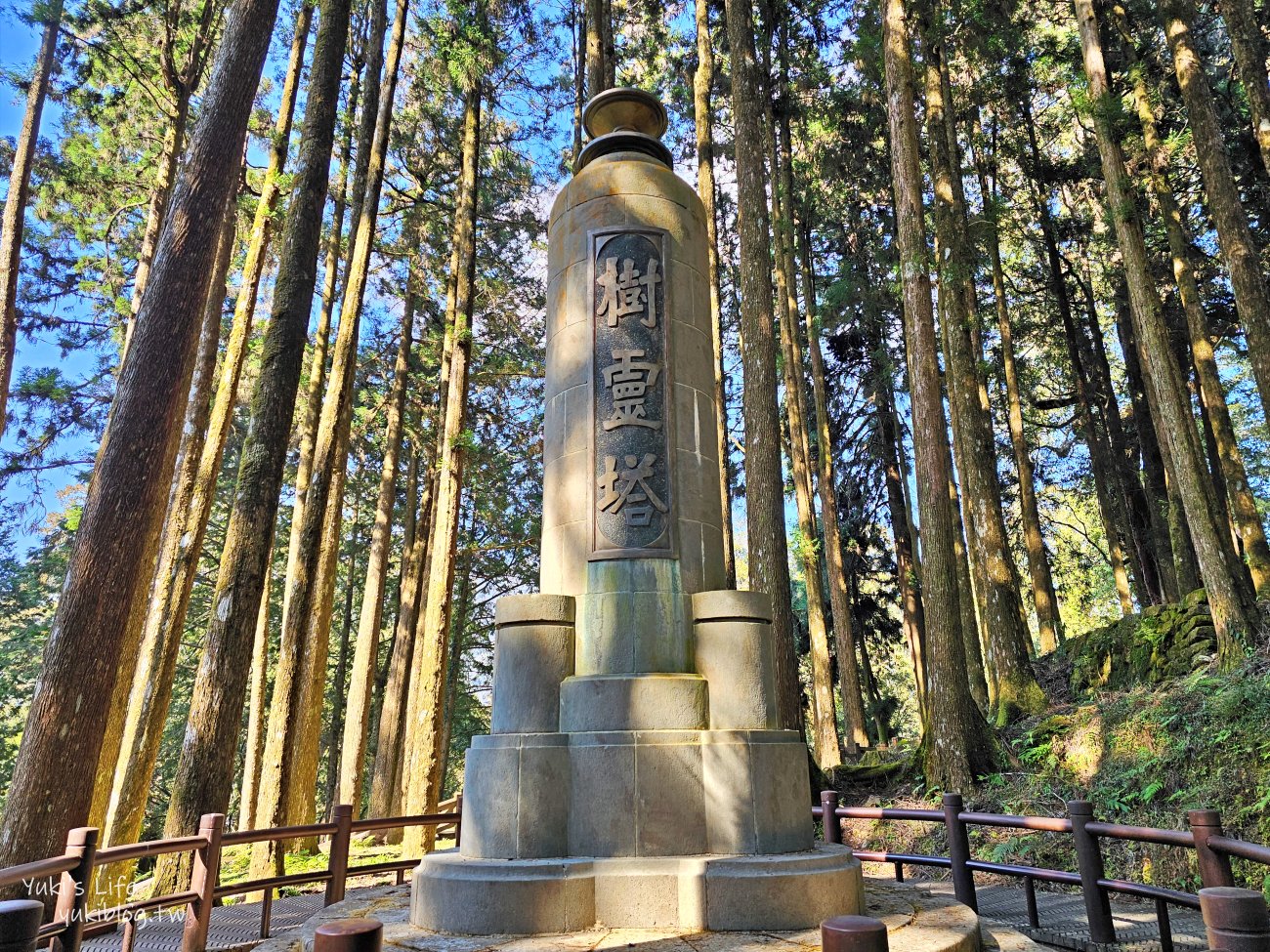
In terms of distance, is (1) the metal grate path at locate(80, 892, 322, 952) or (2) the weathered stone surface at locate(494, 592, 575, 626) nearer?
(2) the weathered stone surface at locate(494, 592, 575, 626)

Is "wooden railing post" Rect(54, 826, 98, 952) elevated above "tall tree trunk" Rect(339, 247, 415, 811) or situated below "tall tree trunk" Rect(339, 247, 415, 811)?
below

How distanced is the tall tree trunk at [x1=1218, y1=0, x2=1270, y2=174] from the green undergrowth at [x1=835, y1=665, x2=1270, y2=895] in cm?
697

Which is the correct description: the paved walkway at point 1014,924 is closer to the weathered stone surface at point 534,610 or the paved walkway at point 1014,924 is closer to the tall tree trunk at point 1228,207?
the weathered stone surface at point 534,610

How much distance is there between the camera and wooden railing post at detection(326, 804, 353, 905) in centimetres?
A: 591

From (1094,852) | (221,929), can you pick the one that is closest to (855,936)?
(1094,852)

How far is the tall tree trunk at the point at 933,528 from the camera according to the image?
28.4ft

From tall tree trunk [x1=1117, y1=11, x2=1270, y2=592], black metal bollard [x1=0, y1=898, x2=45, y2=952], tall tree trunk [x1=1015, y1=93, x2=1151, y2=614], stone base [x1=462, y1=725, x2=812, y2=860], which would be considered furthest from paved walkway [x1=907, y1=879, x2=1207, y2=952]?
tall tree trunk [x1=1015, y1=93, x2=1151, y2=614]

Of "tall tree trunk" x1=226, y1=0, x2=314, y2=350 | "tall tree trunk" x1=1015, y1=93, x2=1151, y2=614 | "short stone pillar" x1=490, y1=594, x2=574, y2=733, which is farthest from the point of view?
"tall tree trunk" x1=1015, y1=93, x2=1151, y2=614

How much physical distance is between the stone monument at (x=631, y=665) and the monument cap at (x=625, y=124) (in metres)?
0.02

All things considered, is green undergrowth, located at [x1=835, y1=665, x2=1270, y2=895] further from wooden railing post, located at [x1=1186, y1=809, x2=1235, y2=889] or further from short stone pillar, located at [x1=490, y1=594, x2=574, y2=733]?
short stone pillar, located at [x1=490, y1=594, x2=574, y2=733]

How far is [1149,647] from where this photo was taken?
1024cm

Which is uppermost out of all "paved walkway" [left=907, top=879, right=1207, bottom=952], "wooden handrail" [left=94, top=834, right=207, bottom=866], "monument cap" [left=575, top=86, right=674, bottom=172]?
"monument cap" [left=575, top=86, right=674, bottom=172]

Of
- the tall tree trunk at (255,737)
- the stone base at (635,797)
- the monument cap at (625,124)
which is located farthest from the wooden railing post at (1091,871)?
the tall tree trunk at (255,737)

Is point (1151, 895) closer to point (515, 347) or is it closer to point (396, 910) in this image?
point (396, 910)
